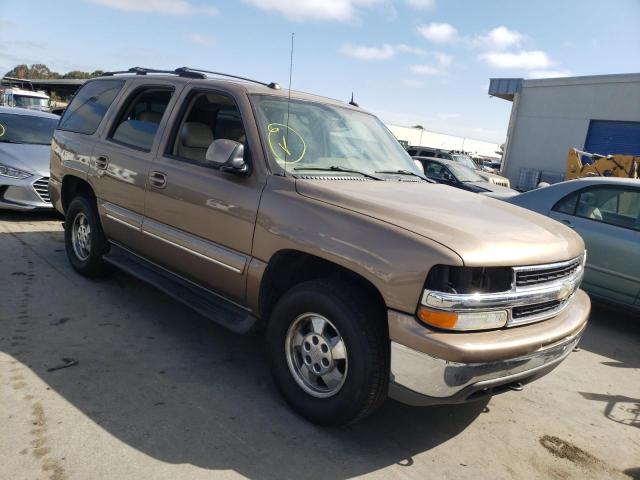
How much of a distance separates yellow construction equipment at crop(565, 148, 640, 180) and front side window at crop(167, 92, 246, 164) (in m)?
12.5

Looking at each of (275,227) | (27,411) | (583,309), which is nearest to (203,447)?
(27,411)

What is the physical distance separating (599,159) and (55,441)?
16.3 m

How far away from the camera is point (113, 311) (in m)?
4.39

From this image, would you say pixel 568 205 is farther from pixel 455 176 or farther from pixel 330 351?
pixel 455 176

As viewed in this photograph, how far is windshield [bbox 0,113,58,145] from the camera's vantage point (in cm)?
787

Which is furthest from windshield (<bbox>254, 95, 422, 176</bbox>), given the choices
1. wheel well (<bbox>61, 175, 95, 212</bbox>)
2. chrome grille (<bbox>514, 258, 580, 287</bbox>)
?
wheel well (<bbox>61, 175, 95, 212</bbox>)

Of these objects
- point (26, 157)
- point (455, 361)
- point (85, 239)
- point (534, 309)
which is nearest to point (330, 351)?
point (455, 361)

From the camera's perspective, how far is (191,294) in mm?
3707

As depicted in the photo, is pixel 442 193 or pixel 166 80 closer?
pixel 442 193

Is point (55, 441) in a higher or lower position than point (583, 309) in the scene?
lower

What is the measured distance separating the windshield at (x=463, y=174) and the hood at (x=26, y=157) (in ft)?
30.7

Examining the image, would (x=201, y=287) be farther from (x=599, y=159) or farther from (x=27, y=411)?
(x=599, y=159)

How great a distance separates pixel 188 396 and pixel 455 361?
169 cm

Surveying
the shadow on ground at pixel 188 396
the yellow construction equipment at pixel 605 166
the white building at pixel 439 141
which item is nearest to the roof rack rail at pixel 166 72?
the shadow on ground at pixel 188 396
